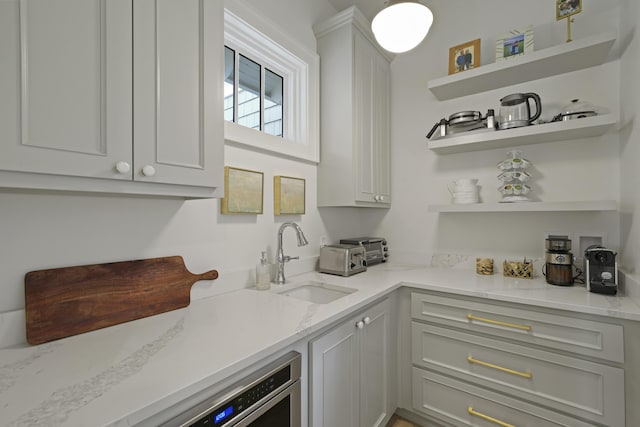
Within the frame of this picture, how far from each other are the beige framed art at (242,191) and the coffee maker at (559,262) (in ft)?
5.67

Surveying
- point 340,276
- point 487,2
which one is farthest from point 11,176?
point 487,2

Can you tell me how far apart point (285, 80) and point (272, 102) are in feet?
0.72

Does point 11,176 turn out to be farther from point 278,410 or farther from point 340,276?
point 340,276

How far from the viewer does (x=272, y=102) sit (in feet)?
6.43

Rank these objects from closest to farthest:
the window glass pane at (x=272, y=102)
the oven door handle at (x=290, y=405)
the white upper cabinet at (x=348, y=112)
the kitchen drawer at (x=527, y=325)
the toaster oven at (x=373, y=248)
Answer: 1. the oven door handle at (x=290, y=405)
2. the kitchen drawer at (x=527, y=325)
3. the window glass pane at (x=272, y=102)
4. the white upper cabinet at (x=348, y=112)
5. the toaster oven at (x=373, y=248)

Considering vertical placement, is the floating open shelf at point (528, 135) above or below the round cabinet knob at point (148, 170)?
above

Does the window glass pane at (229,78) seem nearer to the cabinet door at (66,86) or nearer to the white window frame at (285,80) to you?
the white window frame at (285,80)

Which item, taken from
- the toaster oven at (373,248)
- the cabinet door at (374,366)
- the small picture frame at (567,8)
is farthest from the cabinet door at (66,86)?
the small picture frame at (567,8)

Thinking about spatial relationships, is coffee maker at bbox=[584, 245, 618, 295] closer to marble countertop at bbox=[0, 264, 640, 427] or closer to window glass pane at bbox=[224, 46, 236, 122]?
marble countertop at bbox=[0, 264, 640, 427]

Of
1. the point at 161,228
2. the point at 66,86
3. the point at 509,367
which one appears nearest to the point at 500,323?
the point at 509,367

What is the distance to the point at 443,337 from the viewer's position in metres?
1.65

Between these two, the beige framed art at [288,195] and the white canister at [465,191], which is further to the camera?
the white canister at [465,191]

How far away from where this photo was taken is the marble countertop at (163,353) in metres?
0.60

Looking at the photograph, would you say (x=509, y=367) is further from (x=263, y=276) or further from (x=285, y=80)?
(x=285, y=80)
